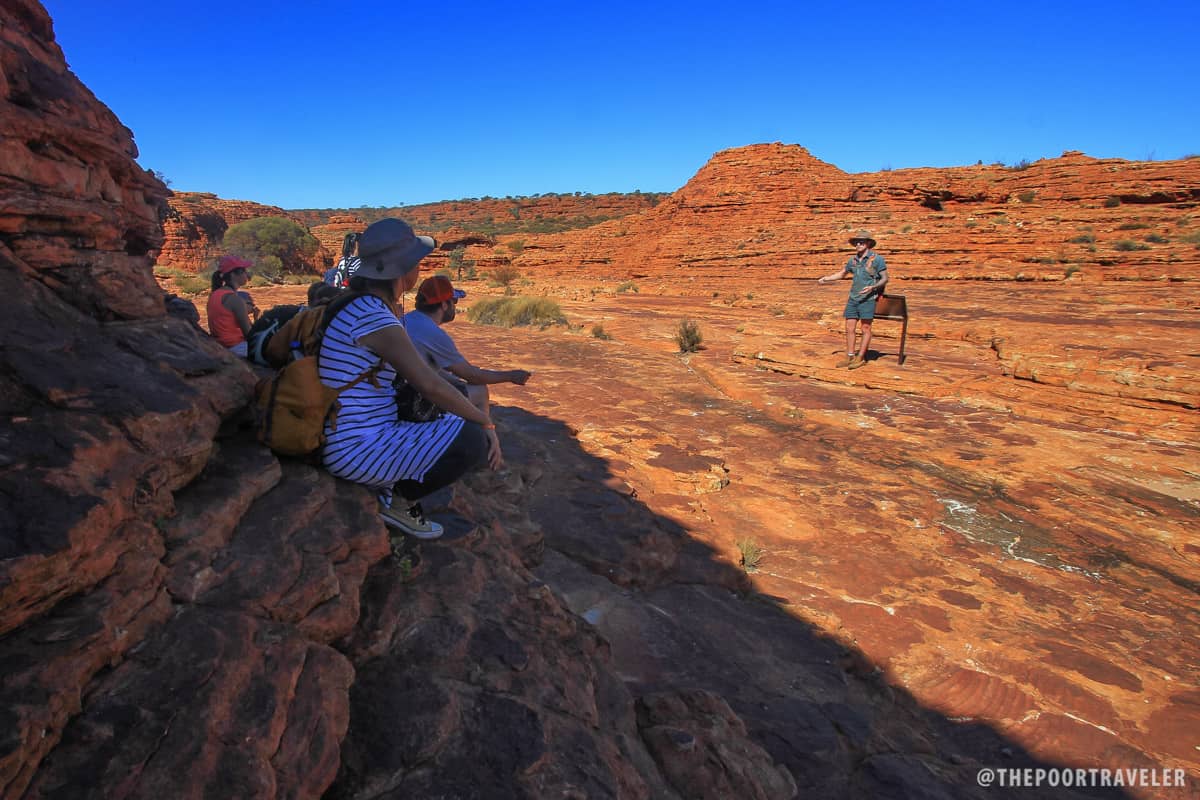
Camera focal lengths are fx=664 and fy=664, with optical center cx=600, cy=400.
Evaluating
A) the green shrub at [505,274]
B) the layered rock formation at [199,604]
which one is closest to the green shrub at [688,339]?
the layered rock formation at [199,604]

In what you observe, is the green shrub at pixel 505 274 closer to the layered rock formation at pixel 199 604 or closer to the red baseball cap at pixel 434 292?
the red baseball cap at pixel 434 292

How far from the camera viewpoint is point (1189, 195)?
25453 millimetres

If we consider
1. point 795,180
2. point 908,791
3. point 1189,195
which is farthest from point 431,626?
point 795,180

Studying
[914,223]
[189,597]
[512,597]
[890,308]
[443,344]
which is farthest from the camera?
[914,223]

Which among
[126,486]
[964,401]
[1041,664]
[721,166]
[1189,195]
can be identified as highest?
[721,166]

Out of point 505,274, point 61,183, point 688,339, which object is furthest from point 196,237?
point 61,183

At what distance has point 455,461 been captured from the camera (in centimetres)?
252

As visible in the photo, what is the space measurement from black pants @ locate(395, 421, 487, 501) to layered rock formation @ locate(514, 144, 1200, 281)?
2366cm

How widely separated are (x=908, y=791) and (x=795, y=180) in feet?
124

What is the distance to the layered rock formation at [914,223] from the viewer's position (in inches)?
902

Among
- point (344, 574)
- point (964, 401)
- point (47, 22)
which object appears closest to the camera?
point (344, 574)

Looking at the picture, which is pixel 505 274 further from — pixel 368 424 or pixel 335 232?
pixel 368 424

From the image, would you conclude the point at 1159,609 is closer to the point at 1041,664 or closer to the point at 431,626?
the point at 1041,664

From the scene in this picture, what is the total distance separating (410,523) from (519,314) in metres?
12.9
